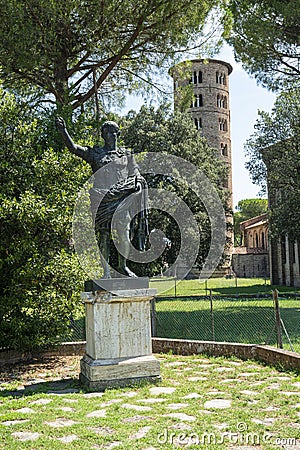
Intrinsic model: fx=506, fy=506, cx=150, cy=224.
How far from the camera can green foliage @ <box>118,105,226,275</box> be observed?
2378 cm

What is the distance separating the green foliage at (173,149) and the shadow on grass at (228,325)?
6624 millimetres

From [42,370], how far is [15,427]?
330 centimetres

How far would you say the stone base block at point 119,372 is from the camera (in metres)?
6.14

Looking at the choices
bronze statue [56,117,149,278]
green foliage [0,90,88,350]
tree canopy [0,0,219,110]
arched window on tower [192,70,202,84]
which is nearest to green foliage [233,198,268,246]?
arched window on tower [192,70,202,84]

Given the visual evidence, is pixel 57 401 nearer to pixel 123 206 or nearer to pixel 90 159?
pixel 123 206

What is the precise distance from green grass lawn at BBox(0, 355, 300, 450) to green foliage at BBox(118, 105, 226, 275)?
52.7 ft

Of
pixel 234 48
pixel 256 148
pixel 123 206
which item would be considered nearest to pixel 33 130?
pixel 123 206

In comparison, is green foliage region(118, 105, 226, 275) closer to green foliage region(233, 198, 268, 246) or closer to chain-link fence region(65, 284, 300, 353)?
chain-link fence region(65, 284, 300, 353)

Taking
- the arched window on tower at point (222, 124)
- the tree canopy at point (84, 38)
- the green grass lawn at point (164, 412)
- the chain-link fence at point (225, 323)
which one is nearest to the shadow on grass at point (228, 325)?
the chain-link fence at point (225, 323)

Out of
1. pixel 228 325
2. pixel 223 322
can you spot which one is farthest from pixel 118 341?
pixel 223 322

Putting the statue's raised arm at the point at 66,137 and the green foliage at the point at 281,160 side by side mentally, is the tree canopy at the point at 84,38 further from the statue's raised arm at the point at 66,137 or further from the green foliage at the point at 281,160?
the green foliage at the point at 281,160

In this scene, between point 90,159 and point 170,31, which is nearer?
point 90,159

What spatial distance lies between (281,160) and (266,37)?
7543 mm

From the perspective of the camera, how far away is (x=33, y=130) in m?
9.39
